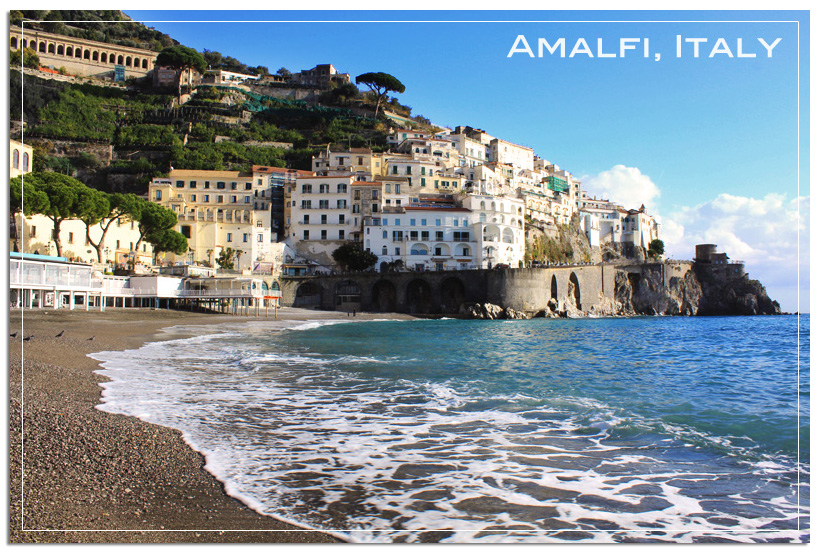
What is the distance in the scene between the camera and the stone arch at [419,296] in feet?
168

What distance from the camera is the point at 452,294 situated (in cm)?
5131

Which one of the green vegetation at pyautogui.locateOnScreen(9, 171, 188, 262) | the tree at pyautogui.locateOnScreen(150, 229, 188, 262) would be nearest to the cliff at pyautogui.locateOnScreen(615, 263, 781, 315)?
the tree at pyautogui.locateOnScreen(150, 229, 188, 262)

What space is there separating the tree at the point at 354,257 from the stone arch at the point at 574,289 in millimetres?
18269

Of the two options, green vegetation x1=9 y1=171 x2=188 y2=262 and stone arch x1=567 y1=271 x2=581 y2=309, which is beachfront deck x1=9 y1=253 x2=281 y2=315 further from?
stone arch x1=567 y1=271 x2=581 y2=309

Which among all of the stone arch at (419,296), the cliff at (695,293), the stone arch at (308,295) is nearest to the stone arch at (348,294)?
Result: the stone arch at (308,295)

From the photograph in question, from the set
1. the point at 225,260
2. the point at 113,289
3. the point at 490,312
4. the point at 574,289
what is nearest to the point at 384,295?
the point at 490,312

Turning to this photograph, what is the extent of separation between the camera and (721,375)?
13773 mm

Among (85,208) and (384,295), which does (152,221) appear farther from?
(384,295)

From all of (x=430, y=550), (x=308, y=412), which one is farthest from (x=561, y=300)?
(x=430, y=550)

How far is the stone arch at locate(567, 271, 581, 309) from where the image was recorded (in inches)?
2133

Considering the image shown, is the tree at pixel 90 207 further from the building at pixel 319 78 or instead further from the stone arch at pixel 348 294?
the building at pixel 319 78

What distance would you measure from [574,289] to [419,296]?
14.9 m

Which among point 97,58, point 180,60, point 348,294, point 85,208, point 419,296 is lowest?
point 419,296

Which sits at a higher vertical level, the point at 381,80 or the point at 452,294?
the point at 381,80
